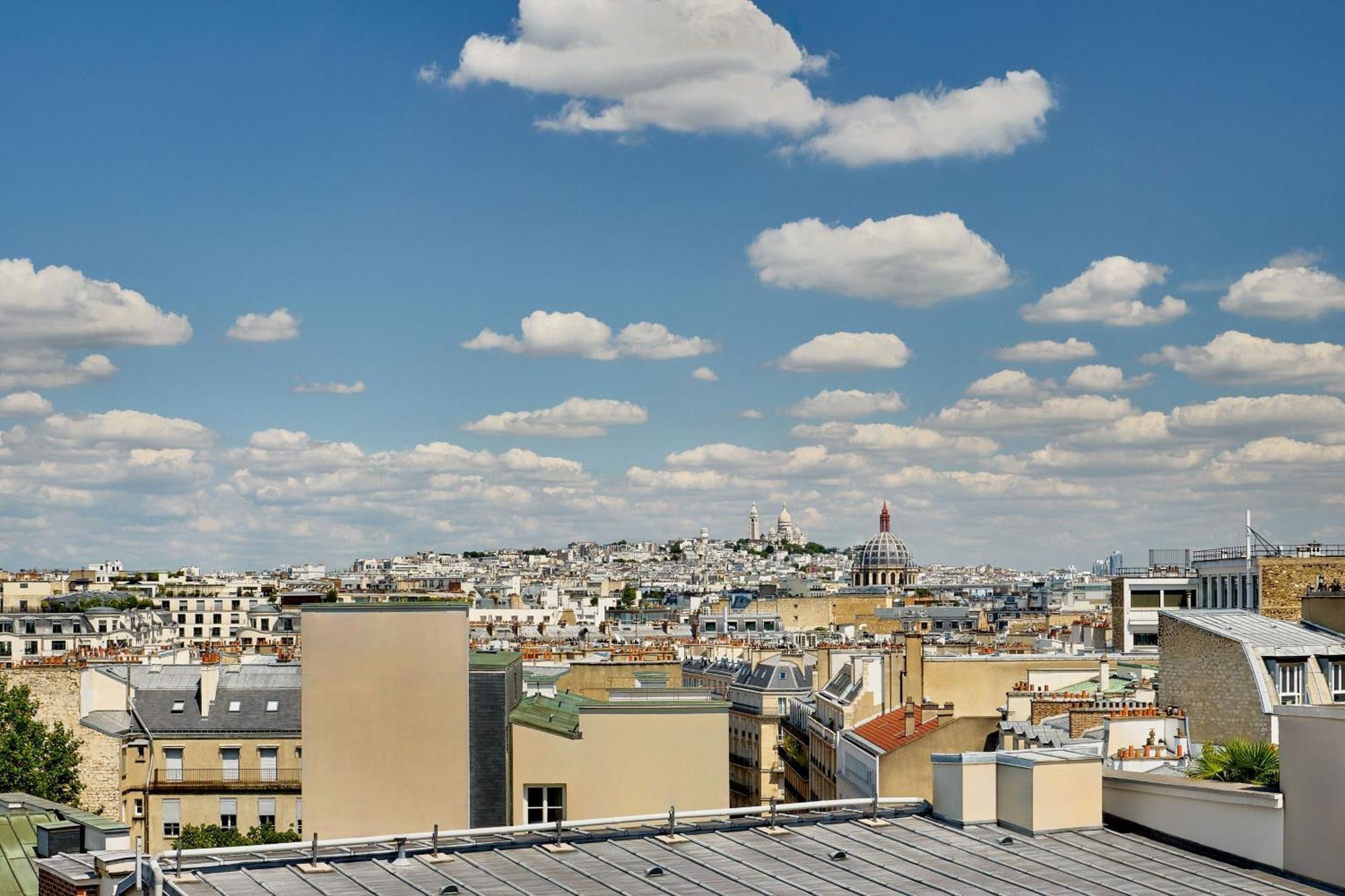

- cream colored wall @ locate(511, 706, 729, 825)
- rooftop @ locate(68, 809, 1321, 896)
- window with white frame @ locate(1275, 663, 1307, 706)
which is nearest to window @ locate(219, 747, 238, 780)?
cream colored wall @ locate(511, 706, 729, 825)

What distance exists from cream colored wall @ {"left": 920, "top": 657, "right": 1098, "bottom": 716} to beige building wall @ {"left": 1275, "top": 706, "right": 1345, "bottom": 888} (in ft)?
122

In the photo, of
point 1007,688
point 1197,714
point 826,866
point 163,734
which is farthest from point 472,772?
point 1007,688

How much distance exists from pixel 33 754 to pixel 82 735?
49.3 inches

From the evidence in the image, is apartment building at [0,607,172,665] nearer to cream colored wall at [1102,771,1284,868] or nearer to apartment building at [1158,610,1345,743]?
apartment building at [1158,610,1345,743]

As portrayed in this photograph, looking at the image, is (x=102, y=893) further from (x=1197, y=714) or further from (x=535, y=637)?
(x=535, y=637)

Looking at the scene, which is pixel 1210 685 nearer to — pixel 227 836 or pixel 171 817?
pixel 227 836

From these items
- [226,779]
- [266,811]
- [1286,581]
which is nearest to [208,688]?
[226,779]

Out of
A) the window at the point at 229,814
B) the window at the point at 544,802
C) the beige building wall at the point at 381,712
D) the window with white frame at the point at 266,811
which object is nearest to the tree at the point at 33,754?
the window at the point at 229,814

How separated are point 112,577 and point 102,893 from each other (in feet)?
608

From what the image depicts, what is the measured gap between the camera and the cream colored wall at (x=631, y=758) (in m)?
26.0

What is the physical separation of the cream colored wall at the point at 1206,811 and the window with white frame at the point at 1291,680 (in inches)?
669

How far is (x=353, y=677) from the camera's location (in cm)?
2369

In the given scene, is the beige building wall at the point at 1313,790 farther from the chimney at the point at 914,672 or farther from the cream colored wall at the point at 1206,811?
the chimney at the point at 914,672

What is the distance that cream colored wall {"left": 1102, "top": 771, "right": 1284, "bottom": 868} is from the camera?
1633 centimetres
